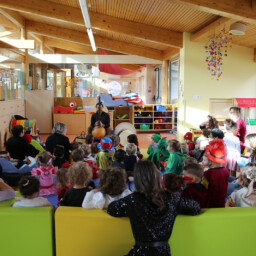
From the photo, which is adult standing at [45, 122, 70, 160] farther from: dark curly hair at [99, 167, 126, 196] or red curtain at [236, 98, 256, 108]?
red curtain at [236, 98, 256, 108]

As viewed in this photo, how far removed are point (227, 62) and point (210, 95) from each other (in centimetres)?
115

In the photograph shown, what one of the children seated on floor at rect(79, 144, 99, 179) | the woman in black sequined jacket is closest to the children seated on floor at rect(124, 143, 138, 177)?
the children seated on floor at rect(79, 144, 99, 179)

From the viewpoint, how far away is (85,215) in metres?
1.93

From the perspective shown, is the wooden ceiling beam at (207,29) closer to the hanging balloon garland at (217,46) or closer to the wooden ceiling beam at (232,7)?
the hanging balloon garland at (217,46)

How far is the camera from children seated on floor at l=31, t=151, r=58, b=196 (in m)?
3.52

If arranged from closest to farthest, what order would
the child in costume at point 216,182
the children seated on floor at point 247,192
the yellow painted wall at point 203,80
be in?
1. the children seated on floor at point 247,192
2. the child in costume at point 216,182
3. the yellow painted wall at point 203,80

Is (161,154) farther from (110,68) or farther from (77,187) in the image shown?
(110,68)

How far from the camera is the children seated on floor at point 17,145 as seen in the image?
443 centimetres

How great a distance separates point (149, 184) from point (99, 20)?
7.56m

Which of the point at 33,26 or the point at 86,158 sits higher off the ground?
the point at 33,26

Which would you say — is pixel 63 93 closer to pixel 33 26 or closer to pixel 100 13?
pixel 33 26

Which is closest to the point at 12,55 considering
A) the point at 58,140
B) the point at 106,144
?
the point at 58,140

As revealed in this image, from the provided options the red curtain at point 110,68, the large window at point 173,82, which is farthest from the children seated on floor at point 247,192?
the large window at point 173,82

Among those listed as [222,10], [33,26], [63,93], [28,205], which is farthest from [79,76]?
[28,205]
